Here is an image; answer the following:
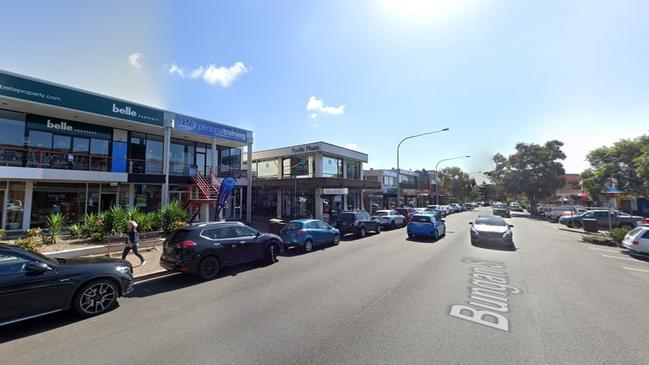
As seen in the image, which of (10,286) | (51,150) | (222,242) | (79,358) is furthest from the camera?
(51,150)

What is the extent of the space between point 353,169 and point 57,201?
76.2 ft

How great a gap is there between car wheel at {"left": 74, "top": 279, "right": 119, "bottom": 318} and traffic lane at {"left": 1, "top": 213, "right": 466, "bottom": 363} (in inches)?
9.1

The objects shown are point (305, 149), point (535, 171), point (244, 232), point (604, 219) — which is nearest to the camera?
point (244, 232)

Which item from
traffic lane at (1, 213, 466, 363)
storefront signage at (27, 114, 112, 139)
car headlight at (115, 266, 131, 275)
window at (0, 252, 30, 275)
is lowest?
traffic lane at (1, 213, 466, 363)

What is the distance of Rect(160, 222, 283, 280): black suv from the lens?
26.1ft

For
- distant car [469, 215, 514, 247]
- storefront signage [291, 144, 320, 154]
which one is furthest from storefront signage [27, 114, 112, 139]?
distant car [469, 215, 514, 247]

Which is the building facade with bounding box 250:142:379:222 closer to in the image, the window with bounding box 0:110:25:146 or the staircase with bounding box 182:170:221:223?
the staircase with bounding box 182:170:221:223

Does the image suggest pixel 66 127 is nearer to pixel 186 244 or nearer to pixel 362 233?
Answer: pixel 186 244

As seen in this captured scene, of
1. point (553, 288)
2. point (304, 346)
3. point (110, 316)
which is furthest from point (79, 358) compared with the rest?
point (553, 288)

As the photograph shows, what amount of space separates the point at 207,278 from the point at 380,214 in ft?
56.2

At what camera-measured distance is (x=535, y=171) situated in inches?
1641

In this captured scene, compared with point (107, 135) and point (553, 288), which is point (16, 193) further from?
point (553, 288)

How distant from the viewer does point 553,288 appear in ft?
23.3

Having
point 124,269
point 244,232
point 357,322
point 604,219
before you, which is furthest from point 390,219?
point 124,269
